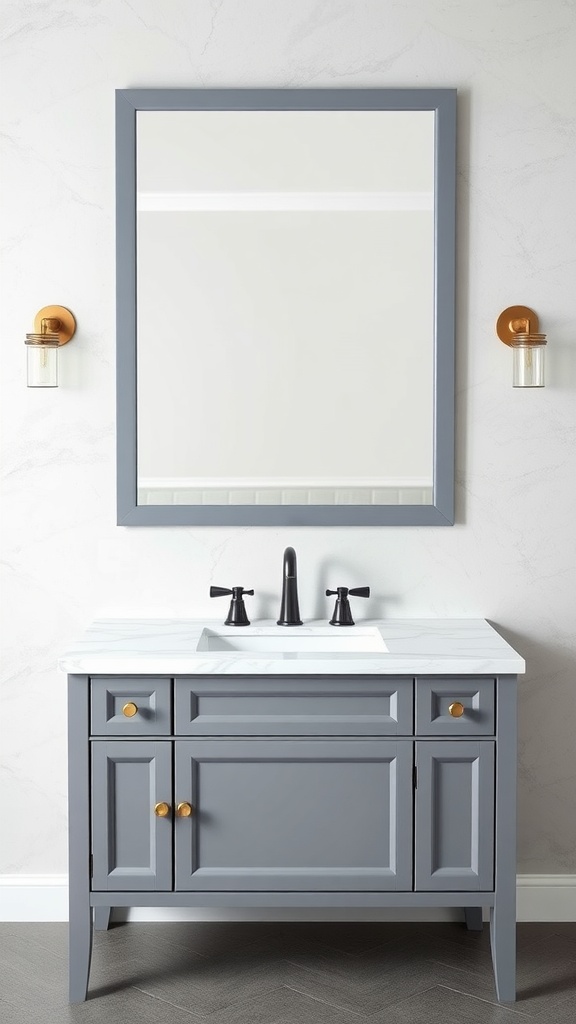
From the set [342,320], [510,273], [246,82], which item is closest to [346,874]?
[342,320]

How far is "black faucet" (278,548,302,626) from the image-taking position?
265cm

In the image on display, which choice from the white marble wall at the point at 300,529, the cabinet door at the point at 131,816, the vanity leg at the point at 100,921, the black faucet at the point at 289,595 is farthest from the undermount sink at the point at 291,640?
the vanity leg at the point at 100,921

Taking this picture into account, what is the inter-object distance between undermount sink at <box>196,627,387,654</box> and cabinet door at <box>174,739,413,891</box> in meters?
0.34

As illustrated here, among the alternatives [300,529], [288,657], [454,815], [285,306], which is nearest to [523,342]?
[285,306]

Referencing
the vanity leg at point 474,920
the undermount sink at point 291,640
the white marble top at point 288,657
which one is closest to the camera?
the white marble top at point 288,657

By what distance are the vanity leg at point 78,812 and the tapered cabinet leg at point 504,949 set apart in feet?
3.08

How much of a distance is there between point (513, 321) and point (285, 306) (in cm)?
61

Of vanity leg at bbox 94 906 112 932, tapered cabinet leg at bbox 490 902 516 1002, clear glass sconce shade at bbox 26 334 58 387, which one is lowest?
vanity leg at bbox 94 906 112 932

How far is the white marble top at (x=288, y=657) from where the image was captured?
2.31 metres

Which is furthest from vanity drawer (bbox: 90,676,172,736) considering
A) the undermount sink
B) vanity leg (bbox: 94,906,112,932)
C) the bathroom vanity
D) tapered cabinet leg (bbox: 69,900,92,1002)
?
vanity leg (bbox: 94,906,112,932)

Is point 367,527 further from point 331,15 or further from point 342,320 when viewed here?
point 331,15

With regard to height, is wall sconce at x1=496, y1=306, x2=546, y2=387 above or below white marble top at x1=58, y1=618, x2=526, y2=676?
above

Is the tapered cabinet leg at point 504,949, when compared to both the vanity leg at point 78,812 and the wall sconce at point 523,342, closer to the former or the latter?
the vanity leg at point 78,812

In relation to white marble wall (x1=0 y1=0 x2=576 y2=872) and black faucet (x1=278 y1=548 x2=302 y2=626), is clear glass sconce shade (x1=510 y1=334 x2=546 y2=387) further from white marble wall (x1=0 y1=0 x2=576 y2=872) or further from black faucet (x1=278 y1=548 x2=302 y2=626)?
black faucet (x1=278 y1=548 x2=302 y2=626)
